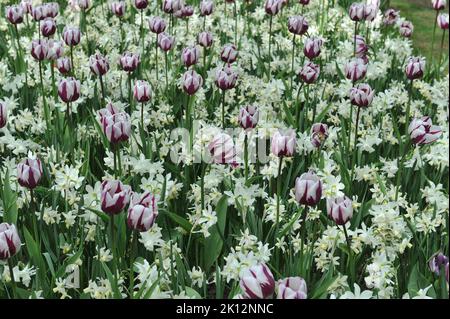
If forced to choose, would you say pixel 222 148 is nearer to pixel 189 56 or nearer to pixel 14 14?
pixel 189 56

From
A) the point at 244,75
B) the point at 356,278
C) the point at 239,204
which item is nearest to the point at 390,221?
the point at 356,278

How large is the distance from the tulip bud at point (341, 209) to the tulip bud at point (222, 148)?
0.58 meters

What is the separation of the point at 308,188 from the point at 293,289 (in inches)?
25.2

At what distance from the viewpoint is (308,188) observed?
2678 millimetres

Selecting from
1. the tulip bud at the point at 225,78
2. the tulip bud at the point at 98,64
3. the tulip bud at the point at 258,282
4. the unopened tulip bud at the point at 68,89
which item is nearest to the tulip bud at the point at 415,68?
the tulip bud at the point at 225,78

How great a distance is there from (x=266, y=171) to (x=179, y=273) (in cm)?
100

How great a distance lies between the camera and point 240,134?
4172mm

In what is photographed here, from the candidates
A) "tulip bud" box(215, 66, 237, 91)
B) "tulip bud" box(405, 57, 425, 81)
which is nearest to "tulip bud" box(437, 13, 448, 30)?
"tulip bud" box(405, 57, 425, 81)

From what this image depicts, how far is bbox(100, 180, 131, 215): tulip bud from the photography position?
101 inches

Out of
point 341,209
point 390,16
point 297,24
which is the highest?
point 297,24

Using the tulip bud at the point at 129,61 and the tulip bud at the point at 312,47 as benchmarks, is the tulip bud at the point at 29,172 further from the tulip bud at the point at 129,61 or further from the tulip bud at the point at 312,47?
the tulip bud at the point at 312,47

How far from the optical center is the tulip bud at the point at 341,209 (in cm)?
273

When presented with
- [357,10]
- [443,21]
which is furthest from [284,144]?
[443,21]

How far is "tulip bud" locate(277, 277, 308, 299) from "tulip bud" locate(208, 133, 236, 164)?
1.11 metres
